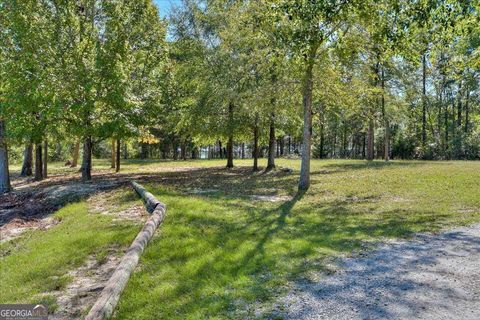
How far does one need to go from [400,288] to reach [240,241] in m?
3.04

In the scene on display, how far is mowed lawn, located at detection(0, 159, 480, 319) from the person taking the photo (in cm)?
483

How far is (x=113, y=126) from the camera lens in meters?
15.4

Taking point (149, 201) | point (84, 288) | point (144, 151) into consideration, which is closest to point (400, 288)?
point (84, 288)

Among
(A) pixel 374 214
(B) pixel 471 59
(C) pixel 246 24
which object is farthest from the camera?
(C) pixel 246 24

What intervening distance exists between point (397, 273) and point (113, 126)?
12552 mm

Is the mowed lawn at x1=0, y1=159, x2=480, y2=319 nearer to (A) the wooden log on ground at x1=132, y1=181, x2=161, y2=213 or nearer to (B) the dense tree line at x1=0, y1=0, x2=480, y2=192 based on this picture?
(A) the wooden log on ground at x1=132, y1=181, x2=161, y2=213

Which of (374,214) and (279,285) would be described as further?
(374,214)

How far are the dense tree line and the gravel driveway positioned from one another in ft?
17.3

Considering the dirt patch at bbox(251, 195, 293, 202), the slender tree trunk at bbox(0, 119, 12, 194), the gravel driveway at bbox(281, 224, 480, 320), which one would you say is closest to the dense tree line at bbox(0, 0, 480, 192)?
the slender tree trunk at bbox(0, 119, 12, 194)

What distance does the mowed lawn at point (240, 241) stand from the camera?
483 cm

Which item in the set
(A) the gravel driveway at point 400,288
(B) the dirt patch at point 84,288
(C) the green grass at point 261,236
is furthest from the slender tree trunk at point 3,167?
(A) the gravel driveway at point 400,288

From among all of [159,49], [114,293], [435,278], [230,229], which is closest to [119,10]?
[159,49]

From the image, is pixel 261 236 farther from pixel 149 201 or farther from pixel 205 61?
pixel 205 61

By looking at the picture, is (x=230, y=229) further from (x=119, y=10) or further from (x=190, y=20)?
(x=190, y=20)
